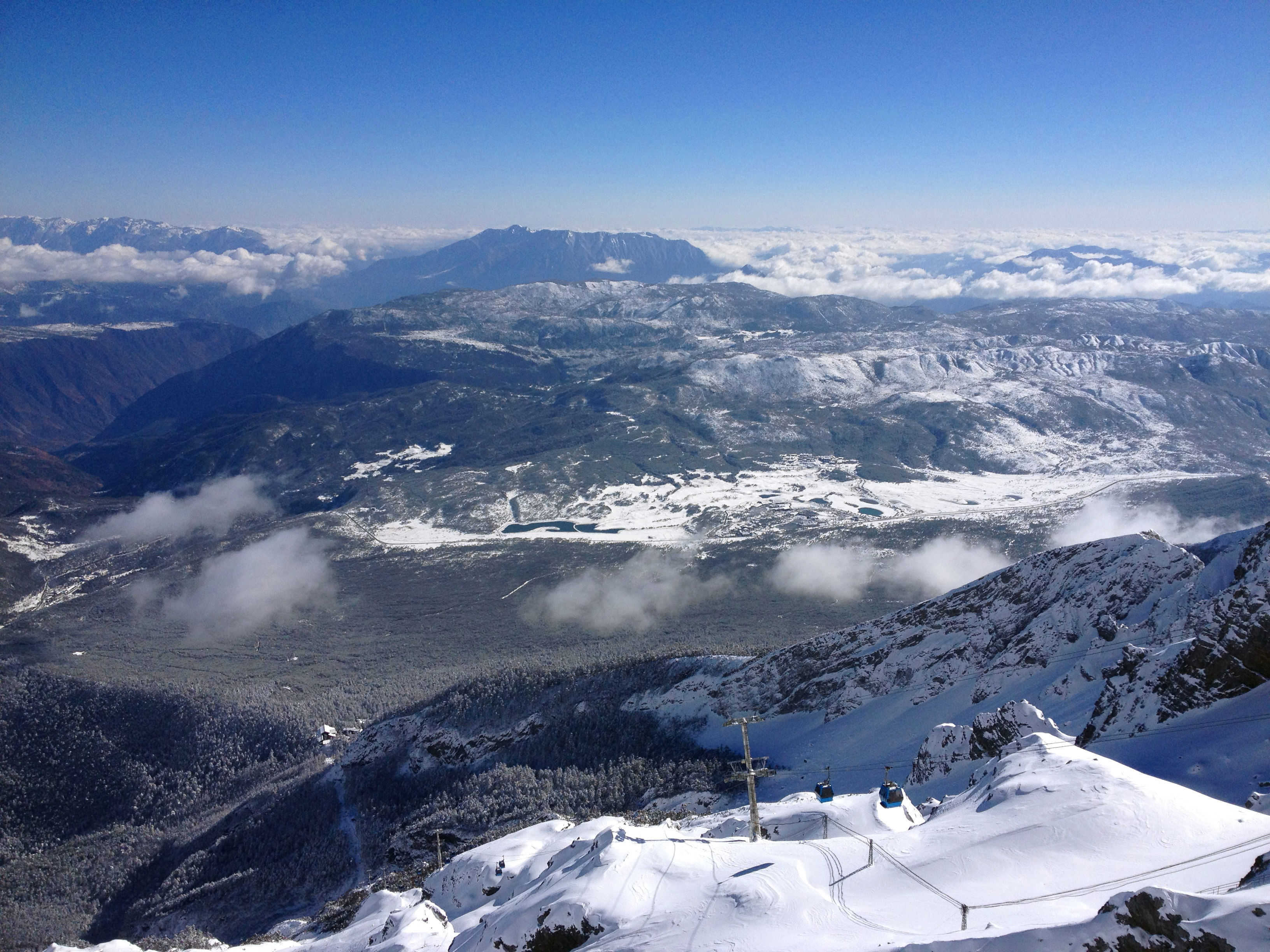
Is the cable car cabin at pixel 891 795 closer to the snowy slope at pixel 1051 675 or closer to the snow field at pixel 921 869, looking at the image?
the snow field at pixel 921 869

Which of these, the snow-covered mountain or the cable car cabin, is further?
the snow-covered mountain

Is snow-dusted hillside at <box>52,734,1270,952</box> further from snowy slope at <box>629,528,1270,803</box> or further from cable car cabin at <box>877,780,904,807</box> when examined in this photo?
snowy slope at <box>629,528,1270,803</box>

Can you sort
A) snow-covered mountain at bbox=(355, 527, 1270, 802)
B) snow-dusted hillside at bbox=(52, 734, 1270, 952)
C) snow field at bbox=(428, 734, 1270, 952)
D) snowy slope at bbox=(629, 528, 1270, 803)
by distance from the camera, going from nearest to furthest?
snow-dusted hillside at bbox=(52, 734, 1270, 952) < snow field at bbox=(428, 734, 1270, 952) < snowy slope at bbox=(629, 528, 1270, 803) < snow-covered mountain at bbox=(355, 527, 1270, 802)

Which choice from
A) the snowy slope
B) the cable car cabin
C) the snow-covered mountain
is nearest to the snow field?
the cable car cabin

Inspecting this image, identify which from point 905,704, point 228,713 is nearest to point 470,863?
point 905,704

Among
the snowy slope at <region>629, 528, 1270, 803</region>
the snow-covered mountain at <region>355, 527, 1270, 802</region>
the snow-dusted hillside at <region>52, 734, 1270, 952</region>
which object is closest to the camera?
the snow-dusted hillside at <region>52, 734, 1270, 952</region>

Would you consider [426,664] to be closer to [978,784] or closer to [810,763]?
[810,763]

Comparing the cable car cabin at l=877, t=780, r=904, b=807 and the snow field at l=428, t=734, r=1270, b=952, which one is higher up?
the snow field at l=428, t=734, r=1270, b=952

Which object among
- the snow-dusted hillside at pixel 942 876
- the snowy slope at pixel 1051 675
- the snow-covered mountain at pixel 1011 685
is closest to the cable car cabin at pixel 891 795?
the snow-dusted hillside at pixel 942 876

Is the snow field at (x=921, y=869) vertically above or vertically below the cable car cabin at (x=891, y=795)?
above
